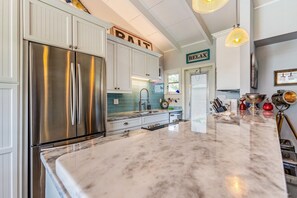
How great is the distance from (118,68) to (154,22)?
1.38 metres

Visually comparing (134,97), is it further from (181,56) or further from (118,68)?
(181,56)

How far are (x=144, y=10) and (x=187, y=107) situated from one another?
250cm

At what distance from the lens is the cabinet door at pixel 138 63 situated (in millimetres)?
3072

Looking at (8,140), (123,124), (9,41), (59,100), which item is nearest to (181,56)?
(123,124)

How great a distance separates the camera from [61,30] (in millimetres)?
1672

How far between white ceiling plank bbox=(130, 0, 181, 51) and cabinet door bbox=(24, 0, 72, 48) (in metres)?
1.56

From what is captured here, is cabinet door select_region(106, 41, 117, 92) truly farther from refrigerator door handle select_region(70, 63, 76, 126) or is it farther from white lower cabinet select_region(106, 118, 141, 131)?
refrigerator door handle select_region(70, 63, 76, 126)

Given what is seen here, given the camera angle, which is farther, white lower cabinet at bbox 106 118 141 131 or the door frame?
the door frame

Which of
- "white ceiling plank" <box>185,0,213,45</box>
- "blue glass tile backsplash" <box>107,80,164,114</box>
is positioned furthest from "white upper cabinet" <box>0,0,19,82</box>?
"white ceiling plank" <box>185,0,213,45</box>

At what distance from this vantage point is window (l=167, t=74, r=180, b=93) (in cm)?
407

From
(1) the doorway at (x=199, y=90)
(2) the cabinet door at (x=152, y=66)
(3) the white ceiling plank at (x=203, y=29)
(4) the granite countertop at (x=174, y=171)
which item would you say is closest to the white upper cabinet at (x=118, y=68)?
(2) the cabinet door at (x=152, y=66)

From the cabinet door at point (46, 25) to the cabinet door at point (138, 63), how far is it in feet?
4.84

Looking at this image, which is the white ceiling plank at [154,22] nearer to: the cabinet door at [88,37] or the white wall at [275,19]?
the cabinet door at [88,37]

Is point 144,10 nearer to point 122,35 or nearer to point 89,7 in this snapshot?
point 122,35
